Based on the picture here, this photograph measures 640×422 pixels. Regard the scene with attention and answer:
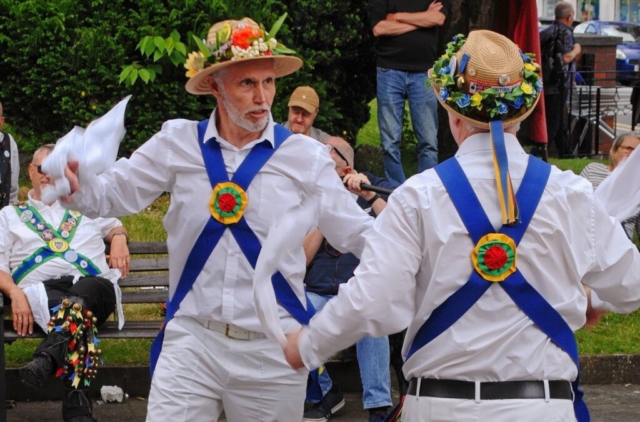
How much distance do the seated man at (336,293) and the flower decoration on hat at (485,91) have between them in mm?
2862

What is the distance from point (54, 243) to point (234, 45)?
3164 mm

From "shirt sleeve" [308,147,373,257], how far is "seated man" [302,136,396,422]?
1826mm

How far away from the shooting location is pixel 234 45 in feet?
17.8

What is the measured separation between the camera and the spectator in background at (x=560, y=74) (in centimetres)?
1571

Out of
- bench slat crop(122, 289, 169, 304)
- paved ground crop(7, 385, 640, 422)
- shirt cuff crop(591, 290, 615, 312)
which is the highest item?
shirt cuff crop(591, 290, 615, 312)

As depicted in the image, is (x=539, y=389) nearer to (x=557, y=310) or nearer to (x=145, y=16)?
(x=557, y=310)

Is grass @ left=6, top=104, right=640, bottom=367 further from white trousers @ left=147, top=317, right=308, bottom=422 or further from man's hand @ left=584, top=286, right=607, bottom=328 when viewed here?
man's hand @ left=584, top=286, right=607, bottom=328

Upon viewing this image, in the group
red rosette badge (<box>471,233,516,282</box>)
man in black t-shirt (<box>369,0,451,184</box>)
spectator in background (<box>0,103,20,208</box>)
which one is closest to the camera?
red rosette badge (<box>471,233,516,282</box>)

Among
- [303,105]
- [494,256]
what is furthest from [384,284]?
[303,105]

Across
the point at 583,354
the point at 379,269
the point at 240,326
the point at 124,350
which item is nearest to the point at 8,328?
the point at 124,350

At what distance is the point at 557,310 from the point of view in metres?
4.12

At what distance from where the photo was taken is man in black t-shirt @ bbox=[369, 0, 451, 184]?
1054 centimetres

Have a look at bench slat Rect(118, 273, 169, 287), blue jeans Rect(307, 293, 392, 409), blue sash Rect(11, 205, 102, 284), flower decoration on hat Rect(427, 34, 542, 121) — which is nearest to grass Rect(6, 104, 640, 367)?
bench slat Rect(118, 273, 169, 287)

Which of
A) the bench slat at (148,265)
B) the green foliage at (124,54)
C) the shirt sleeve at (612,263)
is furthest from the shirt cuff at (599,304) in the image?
the green foliage at (124,54)
